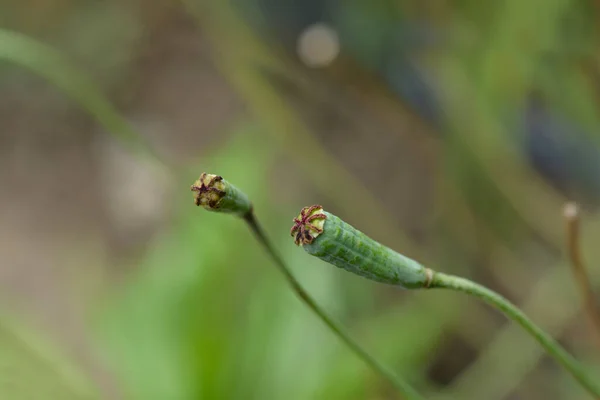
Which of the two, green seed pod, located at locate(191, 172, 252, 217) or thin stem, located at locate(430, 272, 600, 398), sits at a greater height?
green seed pod, located at locate(191, 172, 252, 217)

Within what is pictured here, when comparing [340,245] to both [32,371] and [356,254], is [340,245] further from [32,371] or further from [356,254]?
[32,371]

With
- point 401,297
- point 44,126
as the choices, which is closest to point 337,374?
point 401,297

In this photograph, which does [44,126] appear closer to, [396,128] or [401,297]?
[396,128]

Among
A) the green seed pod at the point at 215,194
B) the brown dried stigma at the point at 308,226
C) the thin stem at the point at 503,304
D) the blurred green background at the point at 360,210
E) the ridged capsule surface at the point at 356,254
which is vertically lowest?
the thin stem at the point at 503,304

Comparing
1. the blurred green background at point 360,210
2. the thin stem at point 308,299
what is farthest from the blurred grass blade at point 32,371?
the thin stem at point 308,299

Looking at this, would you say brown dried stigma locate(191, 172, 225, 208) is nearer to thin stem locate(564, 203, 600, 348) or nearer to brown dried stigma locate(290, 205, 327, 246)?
brown dried stigma locate(290, 205, 327, 246)

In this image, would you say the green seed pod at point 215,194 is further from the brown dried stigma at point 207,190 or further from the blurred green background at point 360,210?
the blurred green background at point 360,210

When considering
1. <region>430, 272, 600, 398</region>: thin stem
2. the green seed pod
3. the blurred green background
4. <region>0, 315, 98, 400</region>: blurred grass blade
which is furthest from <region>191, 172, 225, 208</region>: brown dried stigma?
<region>0, 315, 98, 400</region>: blurred grass blade
